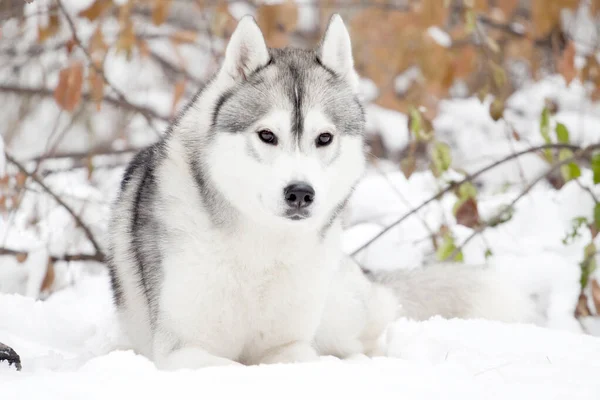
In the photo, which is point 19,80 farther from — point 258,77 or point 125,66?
point 258,77

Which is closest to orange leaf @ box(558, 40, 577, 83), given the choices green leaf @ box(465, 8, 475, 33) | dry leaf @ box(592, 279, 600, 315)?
green leaf @ box(465, 8, 475, 33)

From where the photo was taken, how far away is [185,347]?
261 cm

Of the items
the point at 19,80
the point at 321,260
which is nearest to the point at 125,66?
the point at 19,80

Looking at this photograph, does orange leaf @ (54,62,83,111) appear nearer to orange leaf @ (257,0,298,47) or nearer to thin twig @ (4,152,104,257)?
thin twig @ (4,152,104,257)

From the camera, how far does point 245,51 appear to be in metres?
2.77

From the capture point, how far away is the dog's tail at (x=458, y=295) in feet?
11.9

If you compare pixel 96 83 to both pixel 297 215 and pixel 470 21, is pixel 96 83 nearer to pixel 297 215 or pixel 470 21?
pixel 470 21

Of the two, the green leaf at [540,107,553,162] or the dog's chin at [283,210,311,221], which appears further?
the green leaf at [540,107,553,162]

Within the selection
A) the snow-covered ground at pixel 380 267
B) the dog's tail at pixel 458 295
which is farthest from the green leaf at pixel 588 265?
the dog's tail at pixel 458 295

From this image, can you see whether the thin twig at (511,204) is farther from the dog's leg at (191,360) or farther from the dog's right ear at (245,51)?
the dog's leg at (191,360)

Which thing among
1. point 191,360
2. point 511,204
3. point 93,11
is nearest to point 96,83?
point 93,11

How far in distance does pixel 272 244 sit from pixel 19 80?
173 inches

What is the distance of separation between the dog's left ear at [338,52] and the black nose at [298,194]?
2.22ft

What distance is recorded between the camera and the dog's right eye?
256 cm
